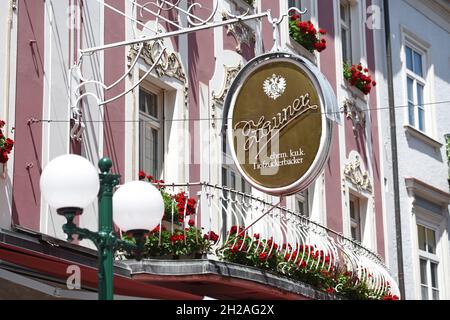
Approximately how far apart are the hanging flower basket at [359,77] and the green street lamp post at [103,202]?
1191 centimetres

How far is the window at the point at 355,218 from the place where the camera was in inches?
837

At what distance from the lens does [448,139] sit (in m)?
23.9

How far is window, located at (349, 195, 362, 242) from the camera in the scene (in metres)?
21.3

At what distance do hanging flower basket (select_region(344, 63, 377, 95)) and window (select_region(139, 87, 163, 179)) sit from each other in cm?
576

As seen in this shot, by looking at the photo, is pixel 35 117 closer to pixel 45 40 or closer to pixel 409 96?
pixel 45 40

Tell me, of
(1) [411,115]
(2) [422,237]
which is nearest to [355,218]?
(2) [422,237]

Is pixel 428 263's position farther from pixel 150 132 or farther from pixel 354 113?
pixel 150 132

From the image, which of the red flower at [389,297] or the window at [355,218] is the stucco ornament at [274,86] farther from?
the window at [355,218]

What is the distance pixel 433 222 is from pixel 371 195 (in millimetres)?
2168

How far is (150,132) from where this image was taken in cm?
1619

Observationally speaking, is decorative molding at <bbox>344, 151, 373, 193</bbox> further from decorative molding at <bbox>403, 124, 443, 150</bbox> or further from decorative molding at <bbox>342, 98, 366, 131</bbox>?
decorative molding at <bbox>403, 124, 443, 150</bbox>

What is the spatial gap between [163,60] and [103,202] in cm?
660

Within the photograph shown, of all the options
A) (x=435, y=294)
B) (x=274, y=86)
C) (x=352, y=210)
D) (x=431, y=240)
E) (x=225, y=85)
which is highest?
(x=225, y=85)
